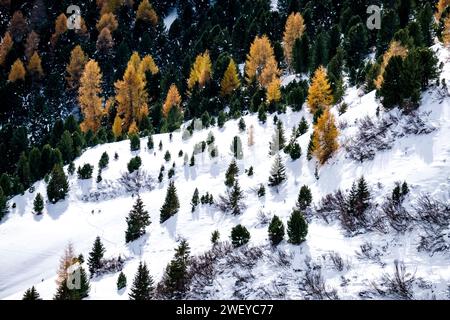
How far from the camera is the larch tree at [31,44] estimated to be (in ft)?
279

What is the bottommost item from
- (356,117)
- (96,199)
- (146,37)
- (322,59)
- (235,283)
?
(235,283)

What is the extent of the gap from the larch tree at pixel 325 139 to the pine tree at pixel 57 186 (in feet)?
73.7

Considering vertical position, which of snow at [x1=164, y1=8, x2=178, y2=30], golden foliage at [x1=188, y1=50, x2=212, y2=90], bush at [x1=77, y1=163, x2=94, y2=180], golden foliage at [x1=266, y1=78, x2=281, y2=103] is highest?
snow at [x1=164, y1=8, x2=178, y2=30]

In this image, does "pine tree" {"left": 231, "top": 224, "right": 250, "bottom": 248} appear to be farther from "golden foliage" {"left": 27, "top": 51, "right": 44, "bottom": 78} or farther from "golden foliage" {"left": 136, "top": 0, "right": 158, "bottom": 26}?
"golden foliage" {"left": 136, "top": 0, "right": 158, "bottom": 26}

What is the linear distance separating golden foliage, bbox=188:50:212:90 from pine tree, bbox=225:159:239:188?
27334 mm

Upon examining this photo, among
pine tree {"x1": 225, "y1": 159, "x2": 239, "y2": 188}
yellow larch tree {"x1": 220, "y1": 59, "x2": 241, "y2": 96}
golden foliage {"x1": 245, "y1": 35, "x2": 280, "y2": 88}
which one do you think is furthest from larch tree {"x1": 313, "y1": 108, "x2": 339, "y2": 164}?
golden foliage {"x1": 245, "y1": 35, "x2": 280, "y2": 88}

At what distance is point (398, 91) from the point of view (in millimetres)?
26156

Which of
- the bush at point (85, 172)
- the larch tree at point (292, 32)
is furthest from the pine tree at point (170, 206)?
the larch tree at point (292, 32)

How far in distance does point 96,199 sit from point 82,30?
6179 cm

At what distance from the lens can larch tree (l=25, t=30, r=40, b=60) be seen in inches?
3348

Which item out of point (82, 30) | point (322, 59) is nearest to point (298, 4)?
point (322, 59)

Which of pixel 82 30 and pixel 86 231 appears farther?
pixel 82 30

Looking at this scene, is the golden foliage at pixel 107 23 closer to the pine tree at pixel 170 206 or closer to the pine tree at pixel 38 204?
the pine tree at pixel 38 204

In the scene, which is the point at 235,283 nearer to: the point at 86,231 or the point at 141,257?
the point at 141,257
